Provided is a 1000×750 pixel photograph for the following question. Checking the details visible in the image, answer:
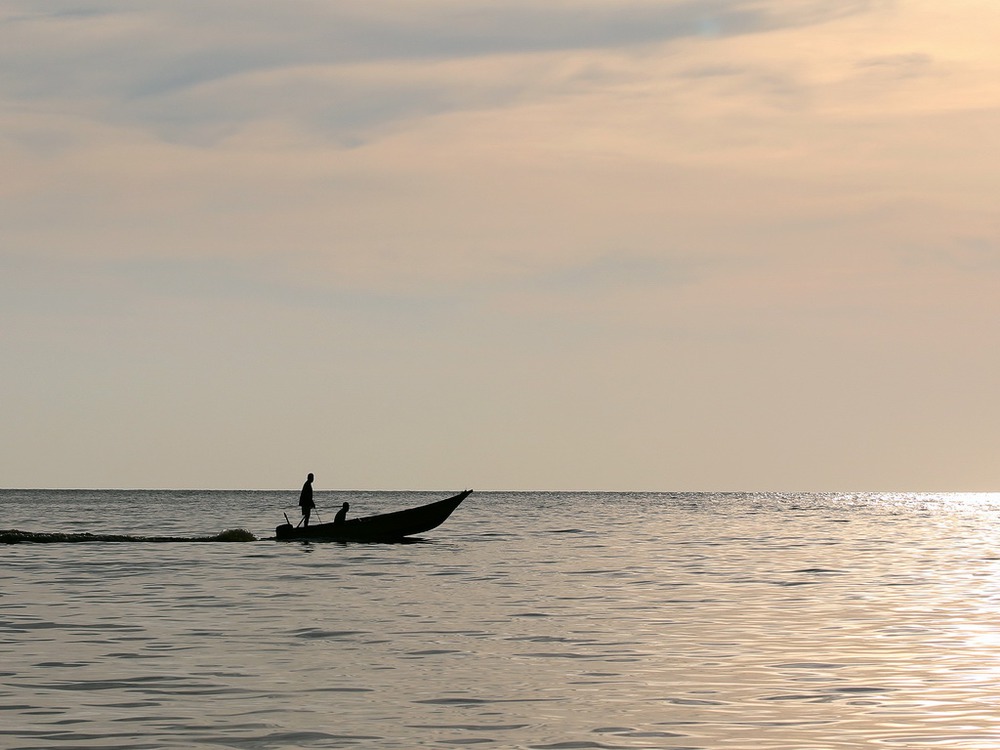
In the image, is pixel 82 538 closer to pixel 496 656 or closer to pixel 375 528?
pixel 375 528

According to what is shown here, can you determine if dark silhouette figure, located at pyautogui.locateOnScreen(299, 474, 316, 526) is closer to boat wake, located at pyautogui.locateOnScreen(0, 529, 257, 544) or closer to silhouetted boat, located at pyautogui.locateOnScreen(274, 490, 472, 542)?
silhouetted boat, located at pyautogui.locateOnScreen(274, 490, 472, 542)

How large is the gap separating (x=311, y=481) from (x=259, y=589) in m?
16.0

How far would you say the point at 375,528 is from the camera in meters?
48.5

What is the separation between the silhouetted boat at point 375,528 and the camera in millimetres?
47438

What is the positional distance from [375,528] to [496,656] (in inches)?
1186

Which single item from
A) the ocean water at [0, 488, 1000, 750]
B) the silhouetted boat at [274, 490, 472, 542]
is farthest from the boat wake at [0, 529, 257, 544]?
the ocean water at [0, 488, 1000, 750]

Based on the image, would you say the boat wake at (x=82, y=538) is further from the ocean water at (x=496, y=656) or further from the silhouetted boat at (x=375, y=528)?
the ocean water at (x=496, y=656)

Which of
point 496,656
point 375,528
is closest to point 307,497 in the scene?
point 375,528

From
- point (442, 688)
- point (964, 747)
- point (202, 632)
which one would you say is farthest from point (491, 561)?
point (964, 747)

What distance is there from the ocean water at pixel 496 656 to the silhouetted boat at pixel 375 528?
30.8 ft

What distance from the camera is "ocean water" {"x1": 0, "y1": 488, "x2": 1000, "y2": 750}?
13.4 m

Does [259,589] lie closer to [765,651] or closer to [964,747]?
[765,651]

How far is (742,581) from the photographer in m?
32.6

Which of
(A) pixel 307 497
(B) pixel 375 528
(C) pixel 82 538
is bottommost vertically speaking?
(C) pixel 82 538
